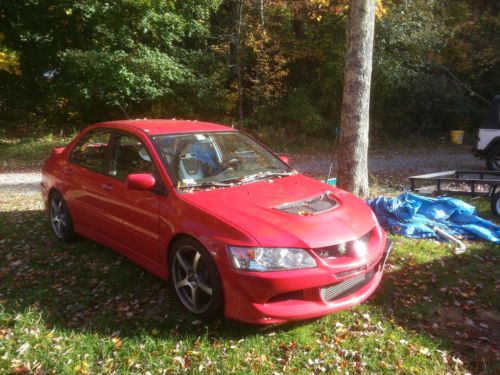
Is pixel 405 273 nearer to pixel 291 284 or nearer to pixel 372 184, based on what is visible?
pixel 291 284

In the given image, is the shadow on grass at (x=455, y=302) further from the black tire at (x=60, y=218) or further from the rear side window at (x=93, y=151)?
the black tire at (x=60, y=218)

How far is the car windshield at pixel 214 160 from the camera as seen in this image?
4289 mm

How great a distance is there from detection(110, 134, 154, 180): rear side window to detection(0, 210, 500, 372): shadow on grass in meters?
1.08

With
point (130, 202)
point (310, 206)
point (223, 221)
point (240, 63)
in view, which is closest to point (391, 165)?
point (240, 63)

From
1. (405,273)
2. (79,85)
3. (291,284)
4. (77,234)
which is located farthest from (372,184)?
(79,85)

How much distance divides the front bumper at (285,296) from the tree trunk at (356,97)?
12.1 ft

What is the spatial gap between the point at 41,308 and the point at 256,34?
1408cm

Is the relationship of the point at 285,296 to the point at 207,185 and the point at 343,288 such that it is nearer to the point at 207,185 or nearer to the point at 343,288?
the point at 343,288

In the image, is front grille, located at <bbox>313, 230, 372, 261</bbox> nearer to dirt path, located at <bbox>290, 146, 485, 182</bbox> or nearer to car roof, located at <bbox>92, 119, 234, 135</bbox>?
car roof, located at <bbox>92, 119, 234, 135</bbox>

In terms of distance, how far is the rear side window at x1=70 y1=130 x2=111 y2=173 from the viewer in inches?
201

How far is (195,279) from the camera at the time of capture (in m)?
3.79

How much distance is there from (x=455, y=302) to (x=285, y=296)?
1884 mm

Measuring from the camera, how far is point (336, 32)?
1733 centimetres

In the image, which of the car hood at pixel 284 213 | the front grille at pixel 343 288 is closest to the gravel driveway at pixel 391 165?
the car hood at pixel 284 213
